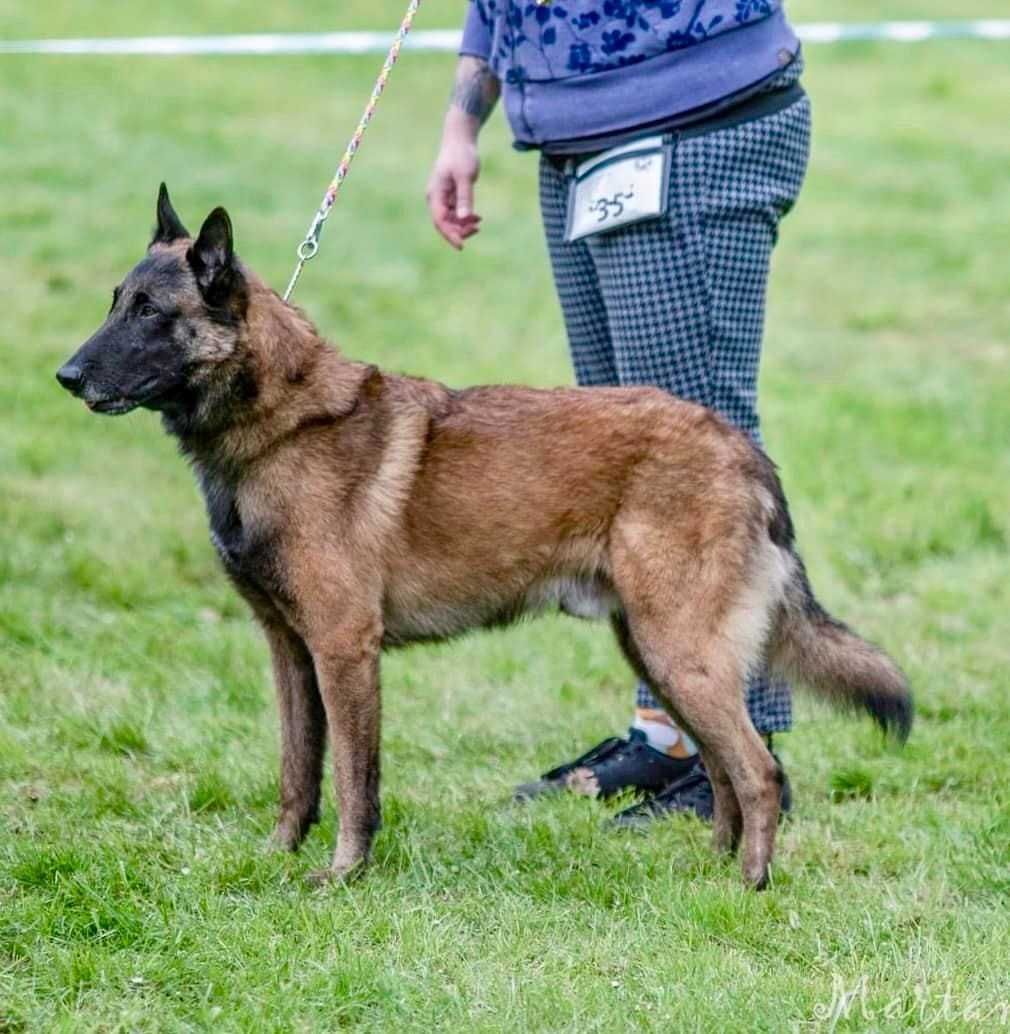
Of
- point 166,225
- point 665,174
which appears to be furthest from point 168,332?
point 665,174

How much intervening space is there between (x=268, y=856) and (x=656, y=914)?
0.93 metres

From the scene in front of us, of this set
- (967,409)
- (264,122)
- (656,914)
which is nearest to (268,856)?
(656,914)

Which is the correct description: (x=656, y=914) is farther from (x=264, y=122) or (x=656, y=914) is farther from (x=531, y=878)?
(x=264, y=122)

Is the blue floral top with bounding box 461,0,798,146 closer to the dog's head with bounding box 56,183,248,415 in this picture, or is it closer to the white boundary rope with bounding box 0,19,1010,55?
the dog's head with bounding box 56,183,248,415

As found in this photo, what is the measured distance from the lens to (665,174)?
4129 mm

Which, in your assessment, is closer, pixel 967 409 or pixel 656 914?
pixel 656 914

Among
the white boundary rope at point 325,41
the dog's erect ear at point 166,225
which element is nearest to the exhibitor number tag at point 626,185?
the dog's erect ear at point 166,225

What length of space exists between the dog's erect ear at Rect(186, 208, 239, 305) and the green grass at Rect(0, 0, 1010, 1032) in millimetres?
1317

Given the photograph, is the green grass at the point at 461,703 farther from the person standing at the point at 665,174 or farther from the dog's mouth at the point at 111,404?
the dog's mouth at the point at 111,404

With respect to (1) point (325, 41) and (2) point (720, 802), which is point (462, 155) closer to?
(2) point (720, 802)

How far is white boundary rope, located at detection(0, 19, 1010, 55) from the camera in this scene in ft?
29.9

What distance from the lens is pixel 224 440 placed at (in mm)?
3957

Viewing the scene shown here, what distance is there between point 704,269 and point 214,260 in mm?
1245

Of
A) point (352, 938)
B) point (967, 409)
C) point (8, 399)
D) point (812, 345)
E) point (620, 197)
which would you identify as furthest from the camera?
point (812, 345)
